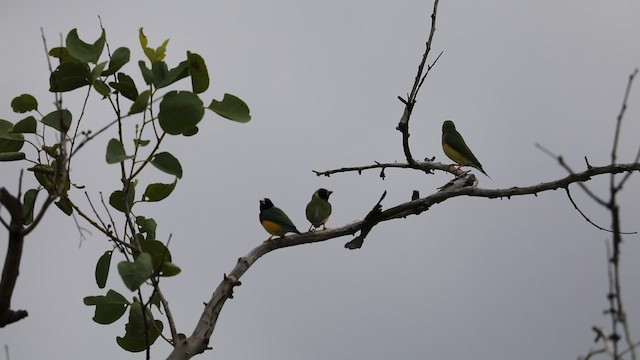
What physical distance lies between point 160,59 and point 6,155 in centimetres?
106

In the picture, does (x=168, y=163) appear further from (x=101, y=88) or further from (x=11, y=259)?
(x=11, y=259)

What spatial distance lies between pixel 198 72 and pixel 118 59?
0.45 meters

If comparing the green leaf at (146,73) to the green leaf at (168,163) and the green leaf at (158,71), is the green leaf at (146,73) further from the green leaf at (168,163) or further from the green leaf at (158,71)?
the green leaf at (168,163)

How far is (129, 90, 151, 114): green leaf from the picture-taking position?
4.57 metres

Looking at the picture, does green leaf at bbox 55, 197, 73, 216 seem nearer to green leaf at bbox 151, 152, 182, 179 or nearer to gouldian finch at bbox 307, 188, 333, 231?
green leaf at bbox 151, 152, 182, 179

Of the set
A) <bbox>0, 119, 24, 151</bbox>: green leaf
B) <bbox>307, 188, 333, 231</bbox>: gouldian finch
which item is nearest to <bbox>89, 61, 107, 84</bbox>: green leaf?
<bbox>0, 119, 24, 151</bbox>: green leaf

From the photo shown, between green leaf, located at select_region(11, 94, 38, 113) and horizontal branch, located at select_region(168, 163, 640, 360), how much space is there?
155cm

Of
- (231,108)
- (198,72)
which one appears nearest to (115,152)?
(198,72)

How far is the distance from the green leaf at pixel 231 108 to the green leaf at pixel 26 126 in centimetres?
107

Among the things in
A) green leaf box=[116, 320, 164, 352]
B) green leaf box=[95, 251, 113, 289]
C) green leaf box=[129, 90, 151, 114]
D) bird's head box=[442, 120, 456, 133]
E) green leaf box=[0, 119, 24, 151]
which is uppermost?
bird's head box=[442, 120, 456, 133]

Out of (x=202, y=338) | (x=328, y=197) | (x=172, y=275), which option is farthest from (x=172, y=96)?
(x=328, y=197)

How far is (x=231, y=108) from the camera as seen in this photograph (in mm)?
5043

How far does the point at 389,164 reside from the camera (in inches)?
279

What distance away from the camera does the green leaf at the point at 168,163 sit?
4.81 m
